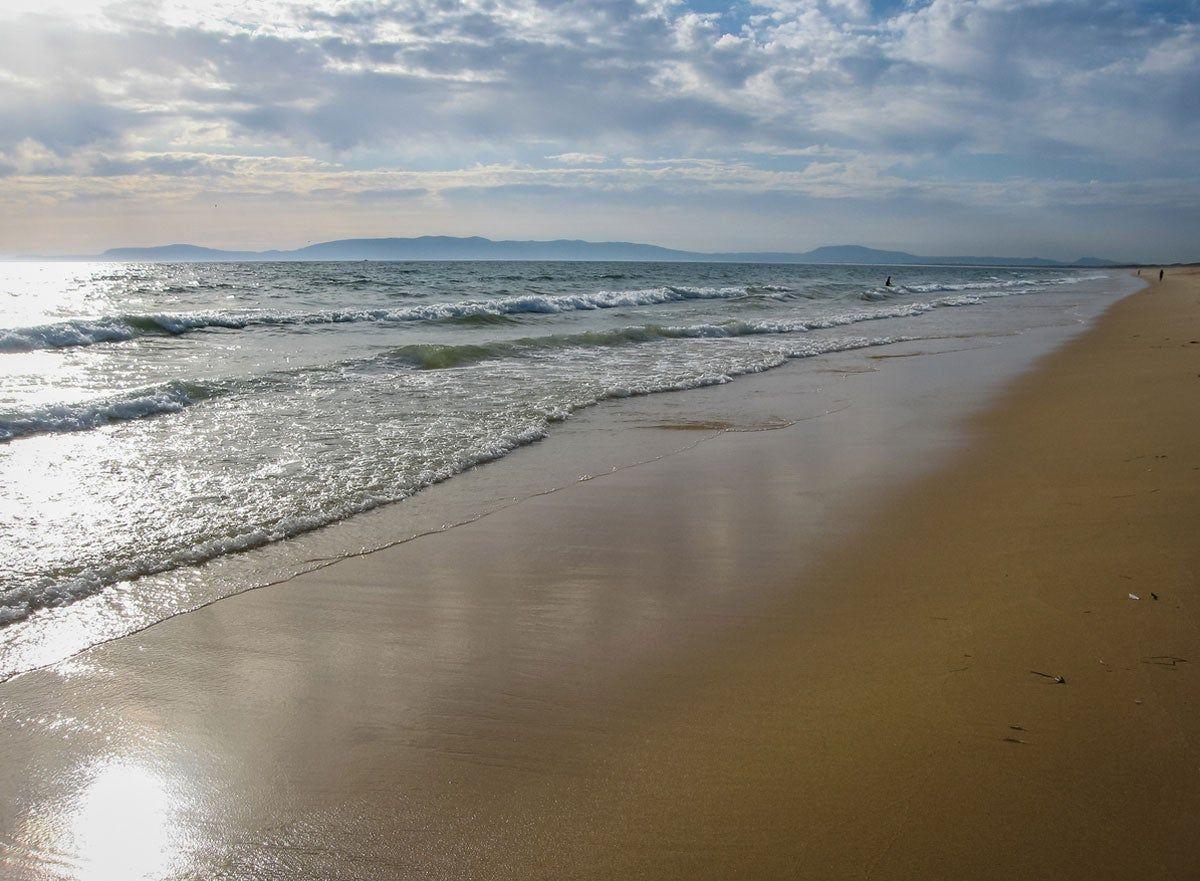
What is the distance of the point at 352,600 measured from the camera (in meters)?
3.45

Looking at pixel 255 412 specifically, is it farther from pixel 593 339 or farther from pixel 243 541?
pixel 593 339

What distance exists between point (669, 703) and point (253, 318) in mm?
19169

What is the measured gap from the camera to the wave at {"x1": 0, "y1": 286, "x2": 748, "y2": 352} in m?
13.2

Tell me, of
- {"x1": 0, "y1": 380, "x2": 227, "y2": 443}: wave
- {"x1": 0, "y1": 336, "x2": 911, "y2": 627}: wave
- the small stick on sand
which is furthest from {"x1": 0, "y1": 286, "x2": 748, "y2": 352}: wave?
the small stick on sand

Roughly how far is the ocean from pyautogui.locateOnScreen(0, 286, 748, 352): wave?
8cm

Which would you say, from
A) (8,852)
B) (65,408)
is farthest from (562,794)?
(65,408)

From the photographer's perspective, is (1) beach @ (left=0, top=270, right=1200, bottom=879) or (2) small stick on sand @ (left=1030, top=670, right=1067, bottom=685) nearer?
(1) beach @ (left=0, top=270, right=1200, bottom=879)

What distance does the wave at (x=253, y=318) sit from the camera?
13250mm

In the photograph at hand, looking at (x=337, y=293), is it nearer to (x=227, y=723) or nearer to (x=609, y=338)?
(x=609, y=338)

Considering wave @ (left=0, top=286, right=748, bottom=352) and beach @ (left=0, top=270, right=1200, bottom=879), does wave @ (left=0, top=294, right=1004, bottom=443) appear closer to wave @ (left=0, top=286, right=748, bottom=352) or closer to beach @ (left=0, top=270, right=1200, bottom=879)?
beach @ (left=0, top=270, right=1200, bottom=879)

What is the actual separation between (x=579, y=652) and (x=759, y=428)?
453cm

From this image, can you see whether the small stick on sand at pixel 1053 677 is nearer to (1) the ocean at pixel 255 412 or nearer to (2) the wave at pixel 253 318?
(1) the ocean at pixel 255 412

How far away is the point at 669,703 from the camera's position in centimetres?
253

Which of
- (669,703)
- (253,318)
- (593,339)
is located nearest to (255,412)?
(669,703)
